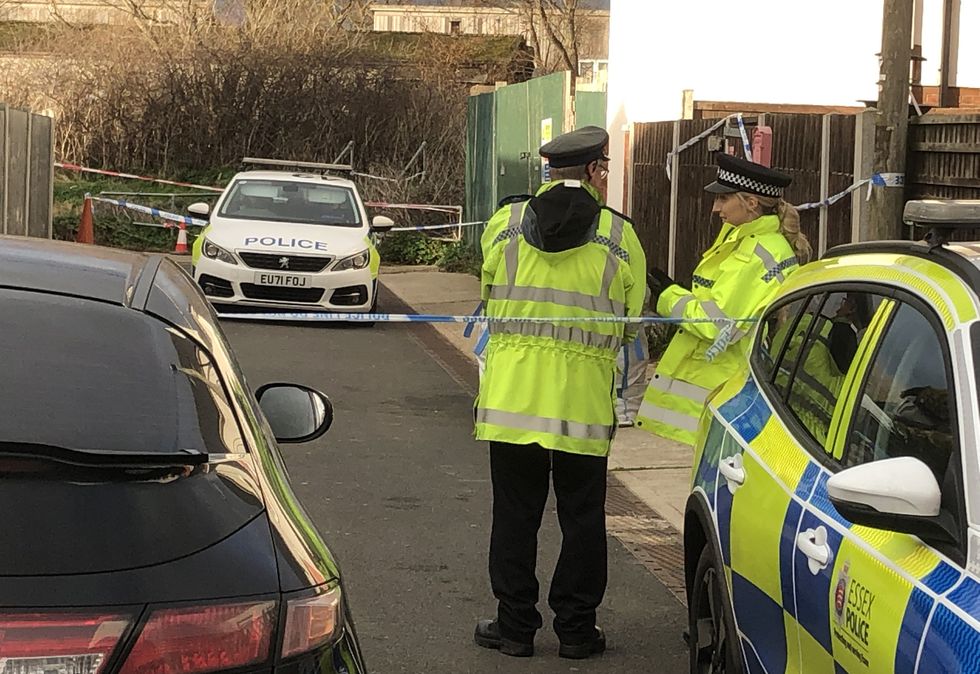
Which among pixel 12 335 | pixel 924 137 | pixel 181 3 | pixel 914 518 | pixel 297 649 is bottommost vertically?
pixel 297 649

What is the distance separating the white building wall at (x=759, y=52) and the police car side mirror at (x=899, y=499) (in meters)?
11.4

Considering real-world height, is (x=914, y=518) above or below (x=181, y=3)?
below

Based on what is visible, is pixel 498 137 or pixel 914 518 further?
pixel 498 137

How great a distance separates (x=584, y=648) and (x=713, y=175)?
24.7ft

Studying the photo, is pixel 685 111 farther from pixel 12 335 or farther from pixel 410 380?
pixel 12 335

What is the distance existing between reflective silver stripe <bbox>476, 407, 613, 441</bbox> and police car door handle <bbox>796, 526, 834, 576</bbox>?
6.26ft

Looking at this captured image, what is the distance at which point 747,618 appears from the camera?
13.4 ft

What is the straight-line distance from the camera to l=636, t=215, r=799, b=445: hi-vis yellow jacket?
6.16 m

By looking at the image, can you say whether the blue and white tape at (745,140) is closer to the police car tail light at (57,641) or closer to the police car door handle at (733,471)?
the police car door handle at (733,471)

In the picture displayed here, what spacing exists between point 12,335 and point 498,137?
1959 cm

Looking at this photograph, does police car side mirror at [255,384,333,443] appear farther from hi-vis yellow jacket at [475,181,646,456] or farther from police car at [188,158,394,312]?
police car at [188,158,394,312]

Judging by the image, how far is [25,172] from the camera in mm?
17484

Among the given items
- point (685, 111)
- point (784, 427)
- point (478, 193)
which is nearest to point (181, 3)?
point (478, 193)

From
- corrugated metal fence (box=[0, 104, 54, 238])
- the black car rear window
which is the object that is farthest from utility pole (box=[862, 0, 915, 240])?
corrugated metal fence (box=[0, 104, 54, 238])
